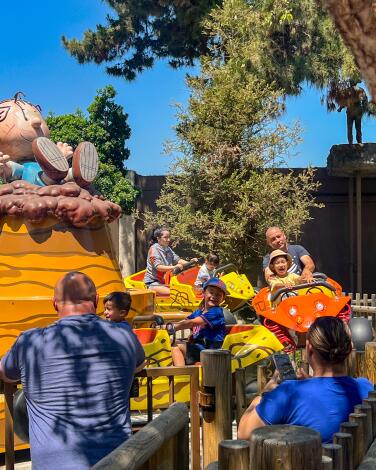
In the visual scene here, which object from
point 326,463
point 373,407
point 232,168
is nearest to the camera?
point 326,463

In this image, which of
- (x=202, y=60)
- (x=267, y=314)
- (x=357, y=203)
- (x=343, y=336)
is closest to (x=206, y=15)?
(x=202, y=60)

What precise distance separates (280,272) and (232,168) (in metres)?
7.81

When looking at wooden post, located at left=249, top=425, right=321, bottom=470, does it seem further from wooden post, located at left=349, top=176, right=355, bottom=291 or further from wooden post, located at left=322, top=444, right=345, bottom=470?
wooden post, located at left=349, top=176, right=355, bottom=291

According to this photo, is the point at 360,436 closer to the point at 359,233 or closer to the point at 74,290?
the point at 74,290

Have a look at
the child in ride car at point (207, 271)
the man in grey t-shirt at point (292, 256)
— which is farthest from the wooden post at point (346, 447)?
the child in ride car at point (207, 271)

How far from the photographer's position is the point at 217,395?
3.34m

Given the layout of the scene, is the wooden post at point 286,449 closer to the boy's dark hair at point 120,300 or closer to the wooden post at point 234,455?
the wooden post at point 234,455

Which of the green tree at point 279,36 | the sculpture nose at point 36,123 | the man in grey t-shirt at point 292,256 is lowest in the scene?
the man in grey t-shirt at point 292,256

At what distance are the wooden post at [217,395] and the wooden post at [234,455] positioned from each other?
5.06 ft

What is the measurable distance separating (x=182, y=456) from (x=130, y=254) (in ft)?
44.4

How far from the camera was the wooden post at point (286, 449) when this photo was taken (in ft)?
5.26

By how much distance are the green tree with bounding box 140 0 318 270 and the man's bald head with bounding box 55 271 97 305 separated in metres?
10.6

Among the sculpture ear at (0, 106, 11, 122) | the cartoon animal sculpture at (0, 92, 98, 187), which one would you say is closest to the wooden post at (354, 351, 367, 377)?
the cartoon animal sculpture at (0, 92, 98, 187)

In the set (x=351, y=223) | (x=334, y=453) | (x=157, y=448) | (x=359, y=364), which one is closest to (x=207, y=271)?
(x=359, y=364)
